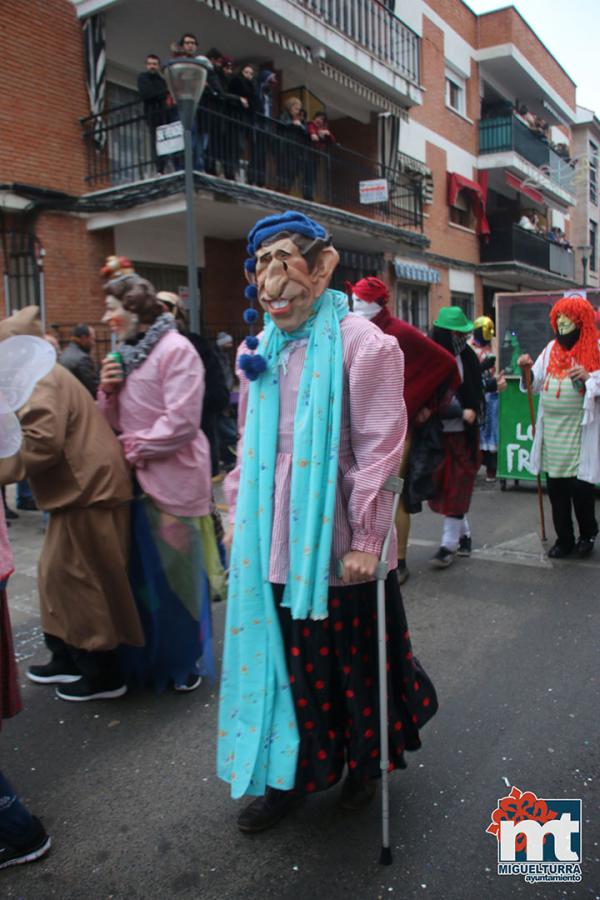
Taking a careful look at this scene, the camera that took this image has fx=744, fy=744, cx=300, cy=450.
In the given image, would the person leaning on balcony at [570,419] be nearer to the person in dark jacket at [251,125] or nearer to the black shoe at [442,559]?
the black shoe at [442,559]

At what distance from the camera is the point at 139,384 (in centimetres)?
341

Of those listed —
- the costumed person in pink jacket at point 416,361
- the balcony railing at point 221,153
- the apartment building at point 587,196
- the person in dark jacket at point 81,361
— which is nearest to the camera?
the costumed person in pink jacket at point 416,361

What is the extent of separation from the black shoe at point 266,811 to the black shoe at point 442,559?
311cm

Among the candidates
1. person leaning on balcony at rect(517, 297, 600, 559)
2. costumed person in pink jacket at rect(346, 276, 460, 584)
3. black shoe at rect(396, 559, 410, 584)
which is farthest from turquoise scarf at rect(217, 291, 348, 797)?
person leaning on balcony at rect(517, 297, 600, 559)

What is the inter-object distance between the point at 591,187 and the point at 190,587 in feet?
120

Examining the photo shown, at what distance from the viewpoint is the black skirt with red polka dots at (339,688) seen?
2398 millimetres

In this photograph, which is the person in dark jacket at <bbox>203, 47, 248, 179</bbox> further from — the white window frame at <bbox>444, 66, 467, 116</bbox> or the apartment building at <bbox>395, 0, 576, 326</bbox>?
the white window frame at <bbox>444, 66, 467, 116</bbox>

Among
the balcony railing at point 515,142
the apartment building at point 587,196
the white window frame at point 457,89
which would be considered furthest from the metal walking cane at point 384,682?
the apartment building at point 587,196

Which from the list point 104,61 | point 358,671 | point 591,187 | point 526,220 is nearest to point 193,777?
point 358,671

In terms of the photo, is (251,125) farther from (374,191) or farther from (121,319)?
(121,319)

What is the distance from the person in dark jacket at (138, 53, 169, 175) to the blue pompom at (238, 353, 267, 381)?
8973 millimetres

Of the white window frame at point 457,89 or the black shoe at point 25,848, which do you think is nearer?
the black shoe at point 25,848

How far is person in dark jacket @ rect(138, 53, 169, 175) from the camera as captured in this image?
10258 mm

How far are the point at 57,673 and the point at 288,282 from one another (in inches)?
95.4
